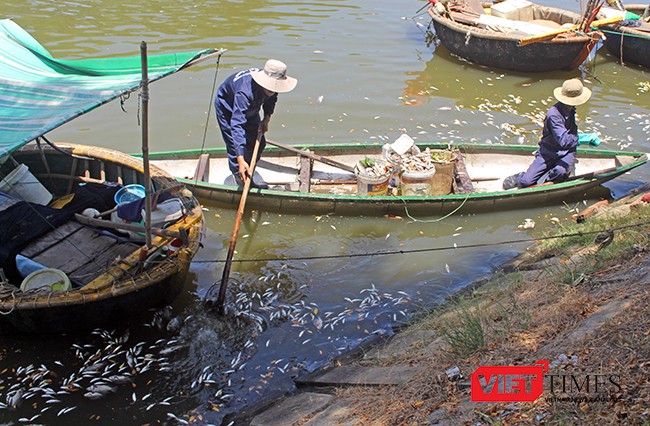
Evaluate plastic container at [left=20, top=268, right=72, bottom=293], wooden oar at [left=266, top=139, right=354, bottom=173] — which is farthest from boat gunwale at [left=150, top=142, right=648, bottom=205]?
plastic container at [left=20, top=268, right=72, bottom=293]

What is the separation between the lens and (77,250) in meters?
7.62

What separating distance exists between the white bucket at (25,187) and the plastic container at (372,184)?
457cm

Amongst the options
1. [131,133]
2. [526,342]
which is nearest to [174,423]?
[526,342]

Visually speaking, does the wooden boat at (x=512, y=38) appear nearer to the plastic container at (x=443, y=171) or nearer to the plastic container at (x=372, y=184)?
the plastic container at (x=443, y=171)

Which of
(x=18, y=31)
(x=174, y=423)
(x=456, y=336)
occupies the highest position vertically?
(x=18, y=31)

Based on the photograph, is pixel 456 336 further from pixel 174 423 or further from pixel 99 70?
pixel 99 70

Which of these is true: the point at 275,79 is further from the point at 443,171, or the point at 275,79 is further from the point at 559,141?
the point at 559,141

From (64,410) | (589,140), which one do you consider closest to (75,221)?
(64,410)

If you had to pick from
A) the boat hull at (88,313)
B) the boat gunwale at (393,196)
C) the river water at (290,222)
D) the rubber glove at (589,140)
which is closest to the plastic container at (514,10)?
the river water at (290,222)

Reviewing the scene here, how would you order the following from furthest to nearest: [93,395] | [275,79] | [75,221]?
[275,79] < [75,221] < [93,395]

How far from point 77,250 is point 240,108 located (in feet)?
9.50

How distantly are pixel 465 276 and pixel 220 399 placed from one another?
3.97 meters

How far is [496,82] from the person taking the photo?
15.4m

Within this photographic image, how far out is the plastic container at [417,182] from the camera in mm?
9625
